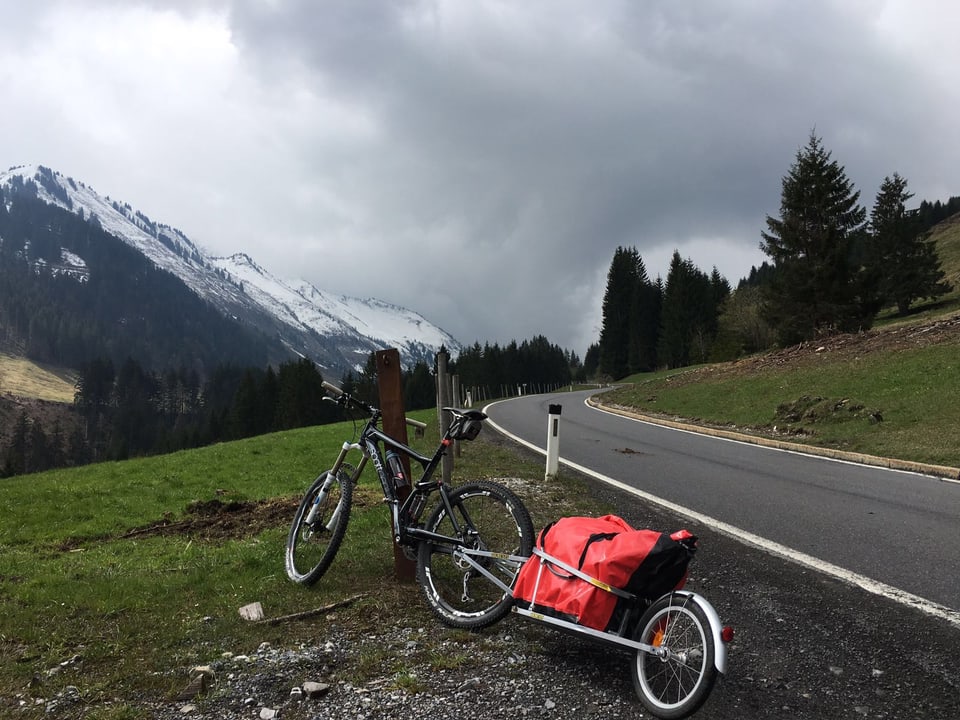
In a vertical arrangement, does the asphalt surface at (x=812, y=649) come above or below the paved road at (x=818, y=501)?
below

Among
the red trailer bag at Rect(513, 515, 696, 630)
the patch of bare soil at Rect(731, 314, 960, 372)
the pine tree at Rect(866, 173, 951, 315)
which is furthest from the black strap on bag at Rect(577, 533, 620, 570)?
the pine tree at Rect(866, 173, 951, 315)

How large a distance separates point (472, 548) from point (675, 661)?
179cm

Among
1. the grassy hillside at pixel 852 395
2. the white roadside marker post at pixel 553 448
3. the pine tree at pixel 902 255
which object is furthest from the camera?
the pine tree at pixel 902 255

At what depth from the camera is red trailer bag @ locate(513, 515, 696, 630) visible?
3.32 metres

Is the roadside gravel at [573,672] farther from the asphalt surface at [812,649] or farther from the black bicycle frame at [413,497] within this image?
the black bicycle frame at [413,497]

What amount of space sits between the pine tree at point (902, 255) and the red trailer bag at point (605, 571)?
169 feet

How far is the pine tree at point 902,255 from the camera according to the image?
4703 centimetres

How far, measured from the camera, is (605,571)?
3.37 metres

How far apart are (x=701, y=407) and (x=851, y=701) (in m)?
21.0

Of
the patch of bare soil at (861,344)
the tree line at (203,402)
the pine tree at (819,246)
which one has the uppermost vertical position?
the pine tree at (819,246)

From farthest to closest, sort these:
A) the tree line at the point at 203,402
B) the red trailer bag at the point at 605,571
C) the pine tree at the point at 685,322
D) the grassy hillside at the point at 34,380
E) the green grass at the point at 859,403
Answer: the grassy hillside at the point at 34,380 → the tree line at the point at 203,402 → the pine tree at the point at 685,322 → the green grass at the point at 859,403 → the red trailer bag at the point at 605,571

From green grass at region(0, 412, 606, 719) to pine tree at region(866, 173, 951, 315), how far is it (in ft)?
168

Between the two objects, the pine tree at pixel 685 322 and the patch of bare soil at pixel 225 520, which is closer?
the patch of bare soil at pixel 225 520

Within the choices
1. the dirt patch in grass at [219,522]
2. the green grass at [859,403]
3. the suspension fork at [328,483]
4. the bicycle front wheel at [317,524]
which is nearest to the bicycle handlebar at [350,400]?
the suspension fork at [328,483]
